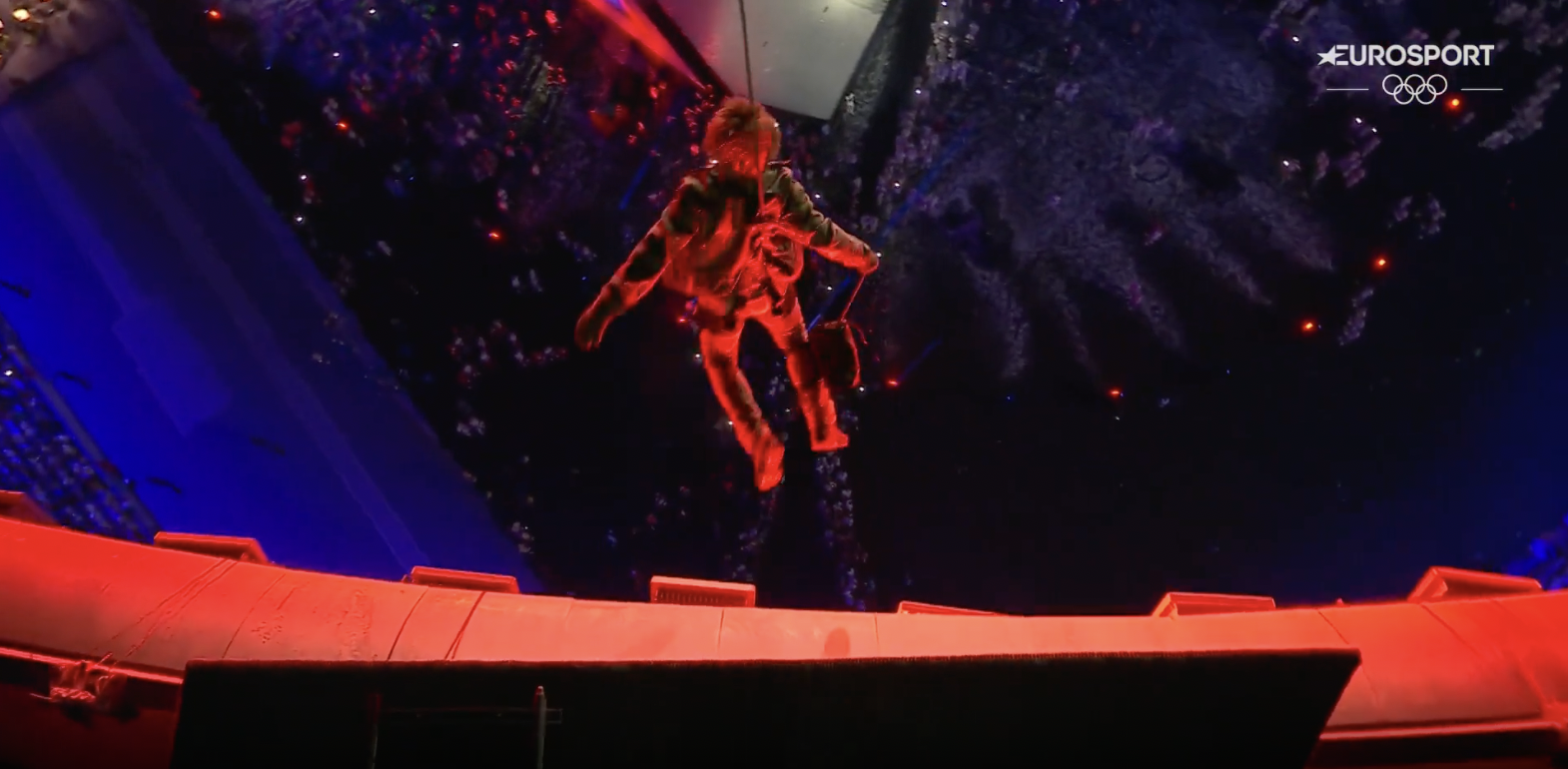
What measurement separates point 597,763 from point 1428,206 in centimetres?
545

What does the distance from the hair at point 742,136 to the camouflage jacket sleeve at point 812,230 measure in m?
0.15

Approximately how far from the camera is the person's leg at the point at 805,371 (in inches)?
155

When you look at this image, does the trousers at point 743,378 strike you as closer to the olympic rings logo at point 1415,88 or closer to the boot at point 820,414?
the boot at point 820,414

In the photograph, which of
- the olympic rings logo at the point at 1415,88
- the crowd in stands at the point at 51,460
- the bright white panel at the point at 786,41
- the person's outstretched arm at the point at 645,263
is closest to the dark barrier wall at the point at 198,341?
the crowd in stands at the point at 51,460

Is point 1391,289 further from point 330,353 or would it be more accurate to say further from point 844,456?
point 330,353

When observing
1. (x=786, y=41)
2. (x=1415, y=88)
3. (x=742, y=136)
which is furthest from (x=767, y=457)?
(x=1415, y=88)

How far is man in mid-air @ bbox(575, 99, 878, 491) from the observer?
3.59 m

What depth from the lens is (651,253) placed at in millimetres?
3611

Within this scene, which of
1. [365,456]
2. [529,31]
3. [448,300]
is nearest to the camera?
[529,31]

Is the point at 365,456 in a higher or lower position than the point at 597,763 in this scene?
lower

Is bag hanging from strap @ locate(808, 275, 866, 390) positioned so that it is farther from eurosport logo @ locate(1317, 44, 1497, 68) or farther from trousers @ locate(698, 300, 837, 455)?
eurosport logo @ locate(1317, 44, 1497, 68)

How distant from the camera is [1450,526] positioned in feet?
19.1

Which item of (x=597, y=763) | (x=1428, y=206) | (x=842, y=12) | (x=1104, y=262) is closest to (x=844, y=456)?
(x=1104, y=262)

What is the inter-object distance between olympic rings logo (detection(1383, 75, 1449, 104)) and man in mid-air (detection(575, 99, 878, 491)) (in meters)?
3.29
